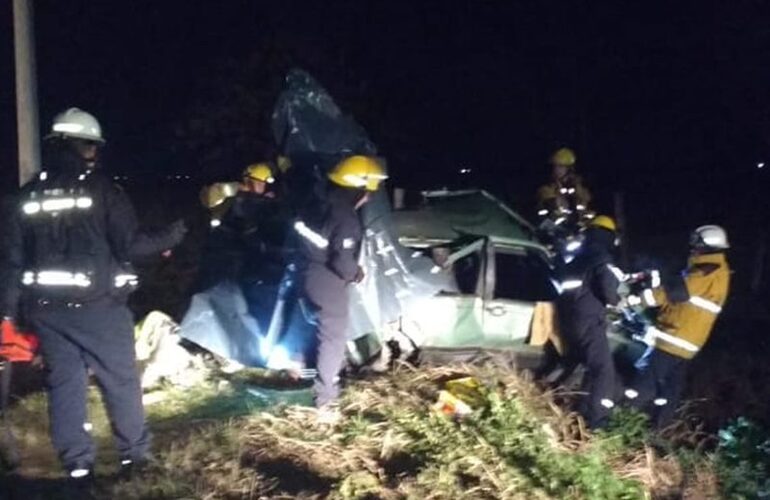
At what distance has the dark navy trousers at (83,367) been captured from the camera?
250 inches

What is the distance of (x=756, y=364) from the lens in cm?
1236

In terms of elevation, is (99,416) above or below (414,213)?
below

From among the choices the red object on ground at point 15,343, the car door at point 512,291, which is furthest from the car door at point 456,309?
the red object on ground at point 15,343

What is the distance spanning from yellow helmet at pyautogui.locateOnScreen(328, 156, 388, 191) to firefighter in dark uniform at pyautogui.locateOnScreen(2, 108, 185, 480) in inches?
51.0

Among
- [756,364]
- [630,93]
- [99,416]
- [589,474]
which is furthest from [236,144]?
[589,474]

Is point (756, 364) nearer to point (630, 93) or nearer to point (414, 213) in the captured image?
point (414, 213)

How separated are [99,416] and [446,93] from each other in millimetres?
17069

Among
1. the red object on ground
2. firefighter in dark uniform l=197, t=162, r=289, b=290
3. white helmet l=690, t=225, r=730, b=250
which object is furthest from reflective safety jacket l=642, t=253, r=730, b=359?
the red object on ground

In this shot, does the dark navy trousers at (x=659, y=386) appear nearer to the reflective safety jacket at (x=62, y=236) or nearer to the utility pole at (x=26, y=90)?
the reflective safety jacket at (x=62, y=236)

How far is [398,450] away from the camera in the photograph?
6.80m

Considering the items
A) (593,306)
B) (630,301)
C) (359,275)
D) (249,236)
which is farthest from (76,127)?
(630,301)

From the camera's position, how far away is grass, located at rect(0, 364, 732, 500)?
6.26 meters

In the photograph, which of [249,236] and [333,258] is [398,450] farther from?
[249,236]

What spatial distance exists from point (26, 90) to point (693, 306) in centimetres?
521
